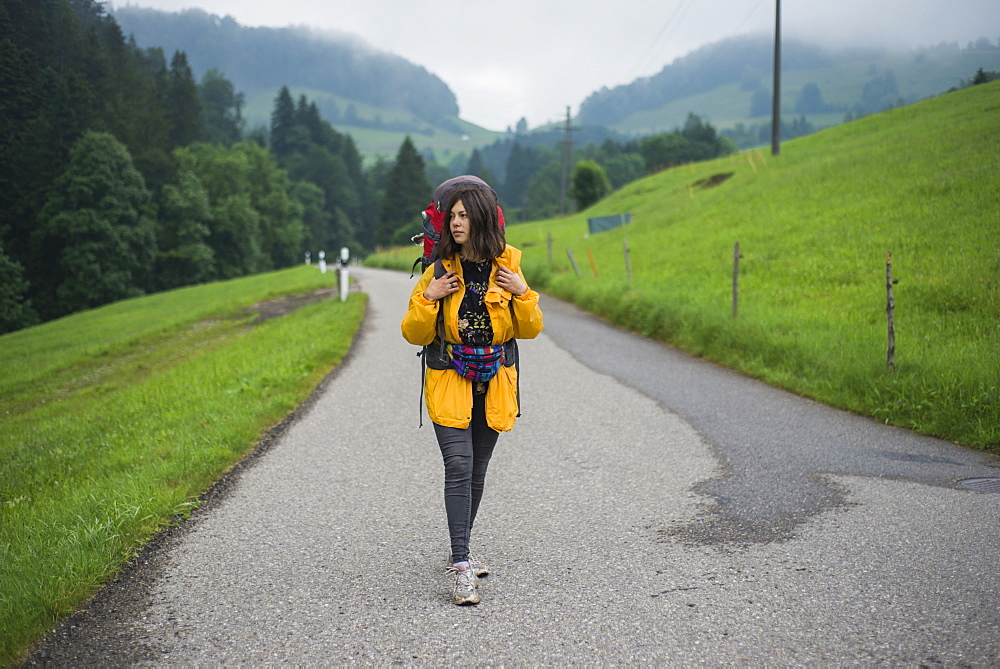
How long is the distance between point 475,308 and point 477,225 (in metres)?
0.41

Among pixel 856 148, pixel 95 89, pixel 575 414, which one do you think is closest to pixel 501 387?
pixel 575 414

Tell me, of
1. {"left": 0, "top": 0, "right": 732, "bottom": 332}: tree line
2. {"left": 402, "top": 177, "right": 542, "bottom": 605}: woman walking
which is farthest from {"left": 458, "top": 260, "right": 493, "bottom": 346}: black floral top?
{"left": 0, "top": 0, "right": 732, "bottom": 332}: tree line

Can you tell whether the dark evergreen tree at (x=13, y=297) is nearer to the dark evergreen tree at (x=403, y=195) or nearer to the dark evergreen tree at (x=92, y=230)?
the dark evergreen tree at (x=92, y=230)

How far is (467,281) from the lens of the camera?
11.3ft

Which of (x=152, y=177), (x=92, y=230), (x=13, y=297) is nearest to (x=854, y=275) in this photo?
(x=13, y=297)

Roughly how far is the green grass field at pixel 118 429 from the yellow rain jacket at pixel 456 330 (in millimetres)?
1983

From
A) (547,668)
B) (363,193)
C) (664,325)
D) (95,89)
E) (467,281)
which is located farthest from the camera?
(363,193)

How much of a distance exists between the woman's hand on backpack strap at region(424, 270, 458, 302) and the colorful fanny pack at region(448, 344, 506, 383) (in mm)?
269

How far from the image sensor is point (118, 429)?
7707 millimetres

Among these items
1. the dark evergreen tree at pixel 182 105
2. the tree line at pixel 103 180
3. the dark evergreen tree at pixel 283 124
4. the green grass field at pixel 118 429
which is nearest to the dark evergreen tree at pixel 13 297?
the tree line at pixel 103 180

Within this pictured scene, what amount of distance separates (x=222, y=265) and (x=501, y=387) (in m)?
62.6

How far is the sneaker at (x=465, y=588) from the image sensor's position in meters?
3.25

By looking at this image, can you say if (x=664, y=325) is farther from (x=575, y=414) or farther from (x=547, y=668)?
(x=547, y=668)

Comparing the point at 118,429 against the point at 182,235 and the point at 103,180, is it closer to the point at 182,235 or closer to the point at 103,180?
the point at 103,180
